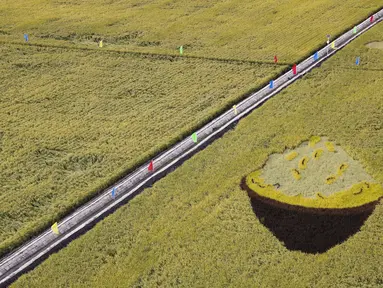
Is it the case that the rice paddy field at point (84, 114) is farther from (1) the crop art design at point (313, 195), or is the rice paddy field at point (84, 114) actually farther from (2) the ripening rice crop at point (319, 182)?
(1) the crop art design at point (313, 195)

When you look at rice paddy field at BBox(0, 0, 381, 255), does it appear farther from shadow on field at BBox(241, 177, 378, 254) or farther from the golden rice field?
shadow on field at BBox(241, 177, 378, 254)

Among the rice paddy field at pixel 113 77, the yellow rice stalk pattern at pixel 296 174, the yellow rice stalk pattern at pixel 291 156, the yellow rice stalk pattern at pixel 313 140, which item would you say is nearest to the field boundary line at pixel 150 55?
the rice paddy field at pixel 113 77

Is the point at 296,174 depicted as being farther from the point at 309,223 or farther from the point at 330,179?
the point at 309,223

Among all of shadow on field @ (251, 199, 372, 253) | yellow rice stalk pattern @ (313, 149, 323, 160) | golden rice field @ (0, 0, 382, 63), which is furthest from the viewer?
golden rice field @ (0, 0, 382, 63)

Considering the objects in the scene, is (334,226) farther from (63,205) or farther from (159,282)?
(63,205)

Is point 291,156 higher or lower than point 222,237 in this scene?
higher

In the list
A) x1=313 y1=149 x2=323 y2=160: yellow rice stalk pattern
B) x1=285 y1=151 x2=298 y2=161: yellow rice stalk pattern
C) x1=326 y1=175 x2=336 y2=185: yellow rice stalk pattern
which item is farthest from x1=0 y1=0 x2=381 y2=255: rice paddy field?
→ x1=326 y1=175 x2=336 y2=185: yellow rice stalk pattern

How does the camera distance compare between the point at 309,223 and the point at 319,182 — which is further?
the point at 319,182

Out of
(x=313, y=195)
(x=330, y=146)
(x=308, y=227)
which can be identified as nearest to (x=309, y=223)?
(x=308, y=227)

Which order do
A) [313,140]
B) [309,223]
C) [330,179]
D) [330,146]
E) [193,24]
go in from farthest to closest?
[193,24] < [313,140] < [330,146] < [330,179] < [309,223]
